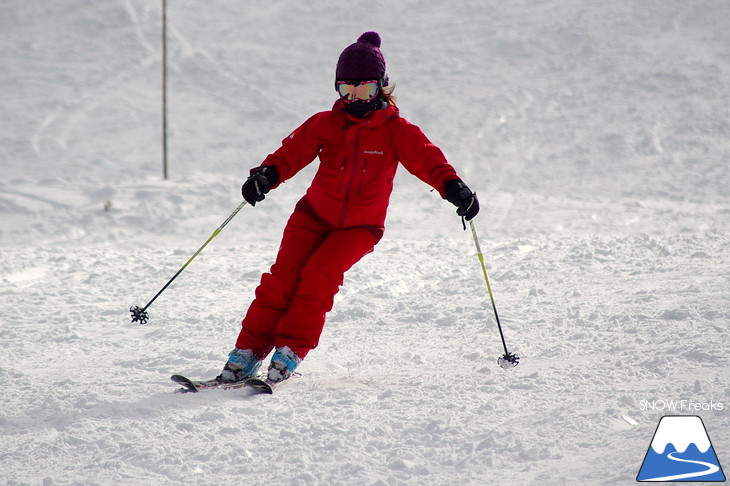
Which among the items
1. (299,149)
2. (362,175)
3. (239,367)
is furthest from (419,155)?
(239,367)

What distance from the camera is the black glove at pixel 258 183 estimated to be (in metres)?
3.84

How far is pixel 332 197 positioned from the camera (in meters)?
3.92

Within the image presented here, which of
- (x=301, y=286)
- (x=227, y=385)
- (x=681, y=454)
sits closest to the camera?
(x=681, y=454)

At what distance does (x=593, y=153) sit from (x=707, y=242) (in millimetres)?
5196

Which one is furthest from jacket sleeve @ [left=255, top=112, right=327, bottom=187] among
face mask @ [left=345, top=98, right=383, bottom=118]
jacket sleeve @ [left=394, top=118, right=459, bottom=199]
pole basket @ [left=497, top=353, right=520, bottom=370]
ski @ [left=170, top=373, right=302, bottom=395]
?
pole basket @ [left=497, top=353, right=520, bottom=370]

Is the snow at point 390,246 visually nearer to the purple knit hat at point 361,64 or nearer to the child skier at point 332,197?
the child skier at point 332,197

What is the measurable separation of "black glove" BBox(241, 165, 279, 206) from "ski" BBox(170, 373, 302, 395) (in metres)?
0.90

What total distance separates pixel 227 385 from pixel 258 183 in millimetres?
1028

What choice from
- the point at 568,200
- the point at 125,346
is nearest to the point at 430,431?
the point at 125,346

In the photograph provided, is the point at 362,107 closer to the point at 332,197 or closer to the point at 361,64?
the point at 361,64

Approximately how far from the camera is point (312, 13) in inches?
648

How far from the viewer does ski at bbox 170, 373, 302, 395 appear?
347 centimetres

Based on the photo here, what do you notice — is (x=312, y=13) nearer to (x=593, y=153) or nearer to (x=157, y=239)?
(x=593, y=153)

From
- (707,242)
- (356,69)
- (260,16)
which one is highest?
(260,16)
